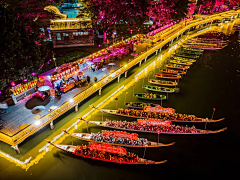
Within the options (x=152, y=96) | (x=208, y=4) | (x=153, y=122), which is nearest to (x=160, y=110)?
(x=153, y=122)

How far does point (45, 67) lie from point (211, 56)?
39.3 metres

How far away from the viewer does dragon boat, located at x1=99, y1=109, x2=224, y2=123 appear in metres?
22.8

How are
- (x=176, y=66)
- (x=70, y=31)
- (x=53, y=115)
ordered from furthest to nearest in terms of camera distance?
(x=70, y=31), (x=176, y=66), (x=53, y=115)

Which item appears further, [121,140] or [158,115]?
[158,115]

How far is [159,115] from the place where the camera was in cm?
2305

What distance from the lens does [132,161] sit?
17516mm

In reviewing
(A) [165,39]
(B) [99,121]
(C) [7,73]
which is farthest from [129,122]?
(A) [165,39]

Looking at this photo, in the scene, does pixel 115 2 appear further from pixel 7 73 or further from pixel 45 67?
pixel 7 73

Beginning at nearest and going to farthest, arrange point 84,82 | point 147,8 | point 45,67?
point 84,82, point 45,67, point 147,8

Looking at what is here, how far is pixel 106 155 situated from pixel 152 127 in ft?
22.0

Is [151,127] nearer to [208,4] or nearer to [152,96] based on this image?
[152,96]

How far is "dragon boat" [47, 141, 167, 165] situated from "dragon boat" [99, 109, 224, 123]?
19.8ft

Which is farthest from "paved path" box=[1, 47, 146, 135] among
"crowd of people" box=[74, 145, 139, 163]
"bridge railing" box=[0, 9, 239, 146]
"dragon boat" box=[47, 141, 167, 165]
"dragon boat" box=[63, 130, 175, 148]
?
"crowd of people" box=[74, 145, 139, 163]

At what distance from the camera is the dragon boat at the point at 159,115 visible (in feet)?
74.7
